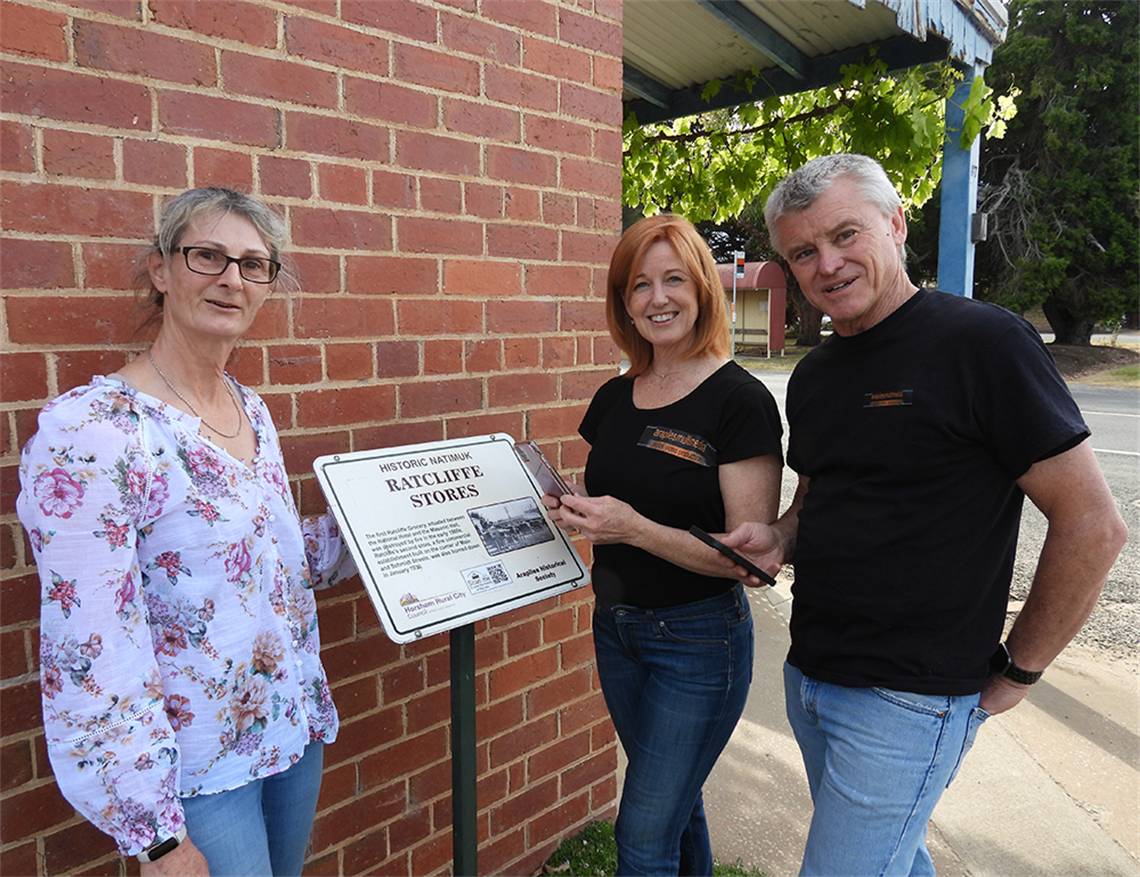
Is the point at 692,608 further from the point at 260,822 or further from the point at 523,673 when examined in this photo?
the point at 260,822

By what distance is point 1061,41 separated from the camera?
2281 cm

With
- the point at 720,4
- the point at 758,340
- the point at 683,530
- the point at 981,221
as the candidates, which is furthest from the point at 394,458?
the point at 758,340

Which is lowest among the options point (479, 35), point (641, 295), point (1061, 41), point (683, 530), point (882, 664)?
point (882, 664)

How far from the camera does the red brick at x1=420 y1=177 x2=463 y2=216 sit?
217cm

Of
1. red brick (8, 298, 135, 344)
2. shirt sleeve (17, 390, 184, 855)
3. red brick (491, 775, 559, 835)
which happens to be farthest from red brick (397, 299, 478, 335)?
red brick (491, 775, 559, 835)

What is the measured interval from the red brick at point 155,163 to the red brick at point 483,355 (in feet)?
2.90

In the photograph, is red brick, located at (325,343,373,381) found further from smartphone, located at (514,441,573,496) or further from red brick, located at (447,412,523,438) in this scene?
smartphone, located at (514,441,573,496)

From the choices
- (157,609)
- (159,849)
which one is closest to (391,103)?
(157,609)

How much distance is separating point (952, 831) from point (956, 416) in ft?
7.32

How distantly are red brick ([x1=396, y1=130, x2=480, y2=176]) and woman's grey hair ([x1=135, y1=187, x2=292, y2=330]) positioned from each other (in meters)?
0.65

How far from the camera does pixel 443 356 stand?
7.43 ft

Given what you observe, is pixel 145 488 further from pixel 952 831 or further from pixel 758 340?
pixel 758 340

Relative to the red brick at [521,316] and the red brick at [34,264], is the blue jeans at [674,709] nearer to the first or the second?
the red brick at [521,316]

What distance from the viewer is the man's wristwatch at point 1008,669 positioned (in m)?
1.65
